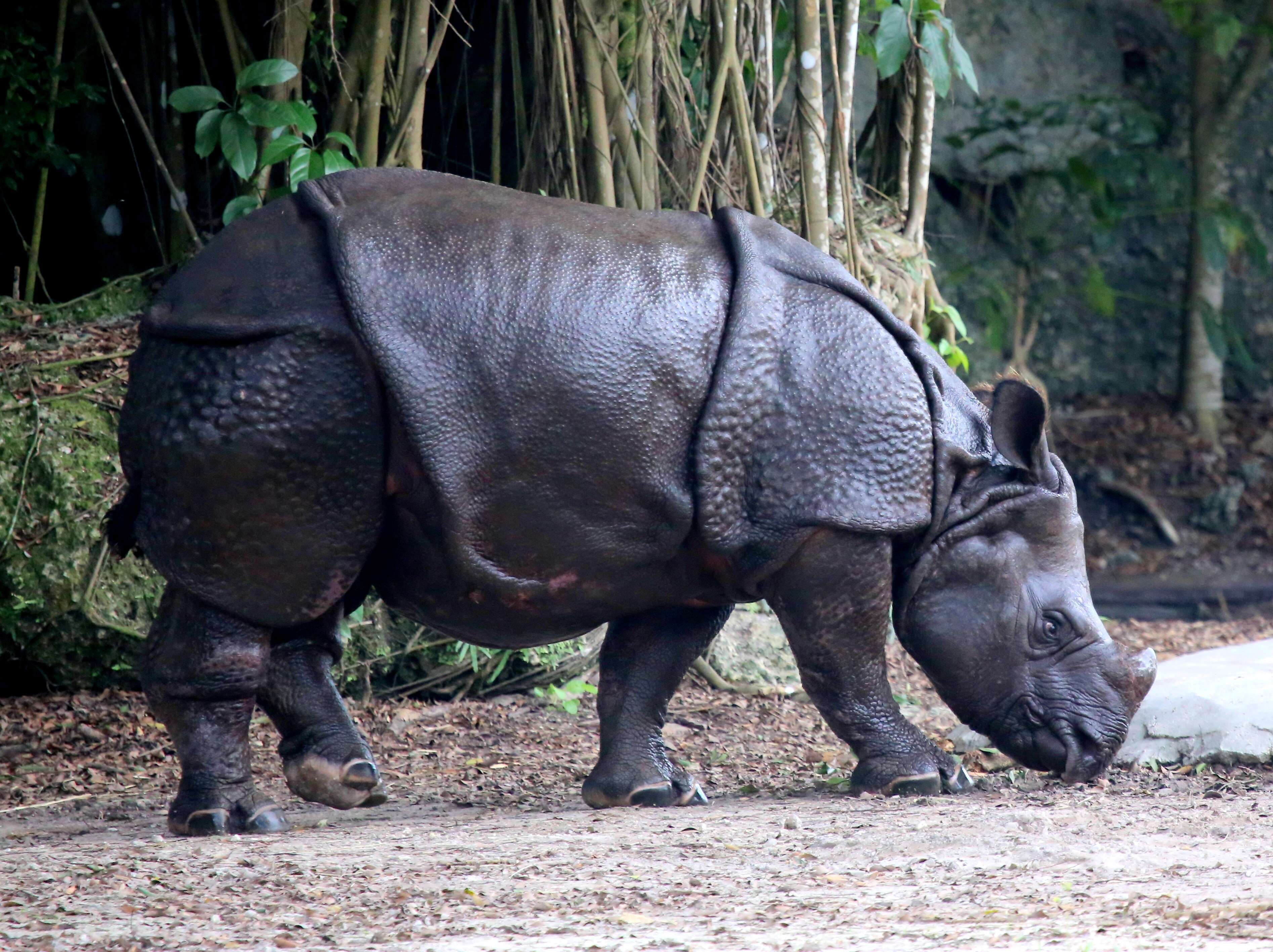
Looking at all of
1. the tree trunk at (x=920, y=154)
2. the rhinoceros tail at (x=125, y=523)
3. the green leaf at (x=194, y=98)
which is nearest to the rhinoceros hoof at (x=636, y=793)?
the rhinoceros tail at (x=125, y=523)

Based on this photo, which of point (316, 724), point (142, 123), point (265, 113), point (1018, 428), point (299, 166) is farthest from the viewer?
point (142, 123)

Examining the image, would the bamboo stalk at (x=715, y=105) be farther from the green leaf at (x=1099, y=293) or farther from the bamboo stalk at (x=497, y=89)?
the green leaf at (x=1099, y=293)

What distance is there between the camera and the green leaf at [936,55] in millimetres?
6195

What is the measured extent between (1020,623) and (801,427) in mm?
896

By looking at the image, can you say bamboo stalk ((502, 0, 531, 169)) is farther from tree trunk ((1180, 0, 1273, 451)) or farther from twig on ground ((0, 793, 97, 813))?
tree trunk ((1180, 0, 1273, 451))

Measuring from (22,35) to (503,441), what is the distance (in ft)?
11.6

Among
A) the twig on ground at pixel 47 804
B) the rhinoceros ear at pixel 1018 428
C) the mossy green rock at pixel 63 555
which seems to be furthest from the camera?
the mossy green rock at pixel 63 555

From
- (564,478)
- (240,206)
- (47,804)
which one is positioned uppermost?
(240,206)

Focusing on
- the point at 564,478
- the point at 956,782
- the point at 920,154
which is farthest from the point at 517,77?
the point at 956,782

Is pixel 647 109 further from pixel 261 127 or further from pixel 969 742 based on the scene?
pixel 969 742

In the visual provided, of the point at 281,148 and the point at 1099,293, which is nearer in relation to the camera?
the point at 281,148

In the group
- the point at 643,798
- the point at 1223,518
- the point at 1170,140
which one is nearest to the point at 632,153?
the point at 643,798

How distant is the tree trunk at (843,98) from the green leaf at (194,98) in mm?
2396

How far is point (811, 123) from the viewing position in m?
6.14
